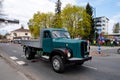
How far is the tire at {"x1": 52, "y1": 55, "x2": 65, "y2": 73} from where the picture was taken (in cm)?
912

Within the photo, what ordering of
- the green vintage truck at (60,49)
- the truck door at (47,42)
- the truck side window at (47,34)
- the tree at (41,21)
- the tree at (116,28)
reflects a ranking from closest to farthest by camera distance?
the green vintage truck at (60,49) → the truck door at (47,42) → the truck side window at (47,34) → the tree at (41,21) → the tree at (116,28)

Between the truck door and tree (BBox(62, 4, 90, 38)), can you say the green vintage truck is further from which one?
tree (BBox(62, 4, 90, 38))

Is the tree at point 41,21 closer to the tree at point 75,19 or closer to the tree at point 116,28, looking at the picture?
the tree at point 75,19

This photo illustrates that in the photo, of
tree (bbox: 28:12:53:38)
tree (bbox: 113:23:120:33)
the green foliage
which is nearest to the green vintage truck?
the green foliage

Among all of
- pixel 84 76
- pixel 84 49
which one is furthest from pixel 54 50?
pixel 84 76

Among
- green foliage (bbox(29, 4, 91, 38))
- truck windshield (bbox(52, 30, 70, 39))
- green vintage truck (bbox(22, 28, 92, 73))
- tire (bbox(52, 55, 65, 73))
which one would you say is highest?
green foliage (bbox(29, 4, 91, 38))

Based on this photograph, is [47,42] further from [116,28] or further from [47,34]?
[116,28]

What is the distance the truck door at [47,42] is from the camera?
10.6m

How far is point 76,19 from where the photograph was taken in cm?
5181

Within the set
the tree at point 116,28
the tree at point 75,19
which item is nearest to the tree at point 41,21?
the tree at point 75,19

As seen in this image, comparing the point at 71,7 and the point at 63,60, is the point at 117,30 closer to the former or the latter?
the point at 71,7

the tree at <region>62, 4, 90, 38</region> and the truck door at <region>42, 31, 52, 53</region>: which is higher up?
the tree at <region>62, 4, 90, 38</region>

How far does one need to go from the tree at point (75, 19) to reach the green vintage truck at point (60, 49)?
40047 millimetres

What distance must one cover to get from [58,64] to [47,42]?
6.52ft
